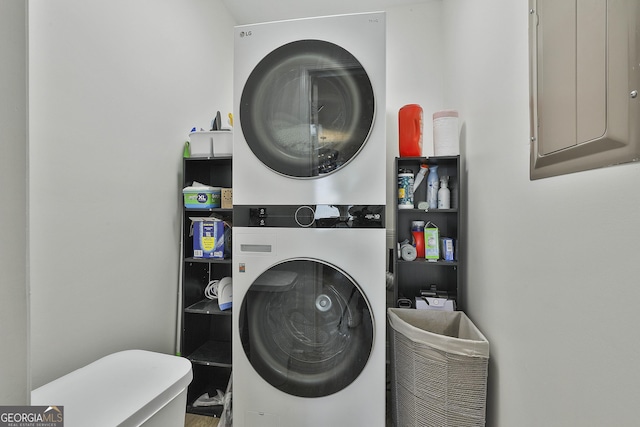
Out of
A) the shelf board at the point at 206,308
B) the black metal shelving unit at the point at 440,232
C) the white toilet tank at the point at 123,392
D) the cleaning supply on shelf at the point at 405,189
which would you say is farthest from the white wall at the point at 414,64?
the white toilet tank at the point at 123,392

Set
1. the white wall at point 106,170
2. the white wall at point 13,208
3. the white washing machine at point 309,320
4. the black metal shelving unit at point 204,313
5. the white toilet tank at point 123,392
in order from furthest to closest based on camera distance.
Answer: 1. the black metal shelving unit at point 204,313
2. the white washing machine at point 309,320
3. the white wall at point 106,170
4. the white toilet tank at point 123,392
5. the white wall at point 13,208

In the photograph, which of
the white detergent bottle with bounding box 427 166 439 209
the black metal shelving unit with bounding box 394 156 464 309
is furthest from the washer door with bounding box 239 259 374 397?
the white detergent bottle with bounding box 427 166 439 209

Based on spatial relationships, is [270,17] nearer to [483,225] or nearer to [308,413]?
[483,225]

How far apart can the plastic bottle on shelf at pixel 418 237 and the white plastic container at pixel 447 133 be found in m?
0.42

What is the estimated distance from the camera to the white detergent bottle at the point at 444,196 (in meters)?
1.51

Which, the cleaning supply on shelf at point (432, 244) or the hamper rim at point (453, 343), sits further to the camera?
the cleaning supply on shelf at point (432, 244)

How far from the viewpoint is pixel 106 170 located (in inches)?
47.9

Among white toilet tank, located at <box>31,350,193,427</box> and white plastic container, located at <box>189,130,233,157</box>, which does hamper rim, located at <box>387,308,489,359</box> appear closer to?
white toilet tank, located at <box>31,350,193,427</box>

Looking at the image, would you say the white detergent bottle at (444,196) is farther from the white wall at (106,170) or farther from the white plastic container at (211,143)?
the white wall at (106,170)

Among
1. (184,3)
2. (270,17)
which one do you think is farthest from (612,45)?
(270,17)

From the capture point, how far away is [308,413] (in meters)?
1.20

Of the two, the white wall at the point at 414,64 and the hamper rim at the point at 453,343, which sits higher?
the white wall at the point at 414,64

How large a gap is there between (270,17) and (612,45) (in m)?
2.29

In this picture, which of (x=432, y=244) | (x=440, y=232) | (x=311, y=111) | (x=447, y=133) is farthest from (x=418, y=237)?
(x=311, y=111)
